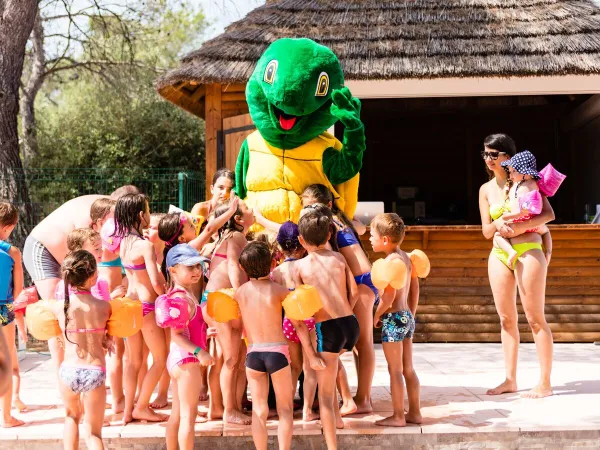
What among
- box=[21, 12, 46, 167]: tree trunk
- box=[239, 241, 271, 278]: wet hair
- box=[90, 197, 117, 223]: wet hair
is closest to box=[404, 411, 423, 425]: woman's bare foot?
box=[239, 241, 271, 278]: wet hair

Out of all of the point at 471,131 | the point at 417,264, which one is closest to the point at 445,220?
the point at 471,131

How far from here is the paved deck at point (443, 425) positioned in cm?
481

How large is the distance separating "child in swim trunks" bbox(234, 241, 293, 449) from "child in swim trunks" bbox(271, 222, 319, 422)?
196 mm

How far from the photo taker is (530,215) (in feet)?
19.3

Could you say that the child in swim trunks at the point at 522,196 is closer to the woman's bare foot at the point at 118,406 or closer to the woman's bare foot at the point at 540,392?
the woman's bare foot at the point at 540,392

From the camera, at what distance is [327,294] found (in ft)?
15.1

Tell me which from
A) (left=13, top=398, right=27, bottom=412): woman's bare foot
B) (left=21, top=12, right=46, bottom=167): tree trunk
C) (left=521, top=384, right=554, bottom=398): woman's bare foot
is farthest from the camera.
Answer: (left=21, top=12, right=46, bottom=167): tree trunk

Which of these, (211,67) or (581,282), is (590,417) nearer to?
(581,282)

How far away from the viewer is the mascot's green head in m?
5.36

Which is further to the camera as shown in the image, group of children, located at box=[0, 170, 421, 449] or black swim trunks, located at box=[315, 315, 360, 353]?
black swim trunks, located at box=[315, 315, 360, 353]

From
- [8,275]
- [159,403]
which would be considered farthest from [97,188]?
[159,403]

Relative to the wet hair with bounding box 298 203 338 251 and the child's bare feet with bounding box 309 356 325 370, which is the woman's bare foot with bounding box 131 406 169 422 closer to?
the child's bare feet with bounding box 309 356 325 370

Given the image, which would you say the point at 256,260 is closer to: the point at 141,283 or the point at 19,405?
the point at 141,283

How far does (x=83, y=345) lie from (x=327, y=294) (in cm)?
136
